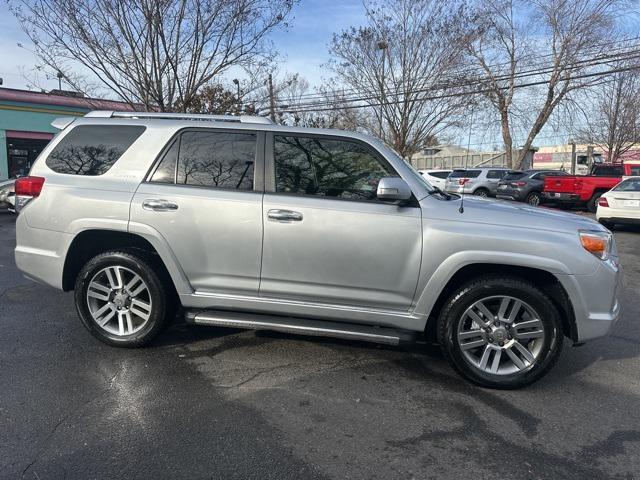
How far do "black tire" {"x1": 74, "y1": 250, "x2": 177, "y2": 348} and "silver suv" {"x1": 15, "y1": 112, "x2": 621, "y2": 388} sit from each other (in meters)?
0.01

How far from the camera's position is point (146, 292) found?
14.2ft

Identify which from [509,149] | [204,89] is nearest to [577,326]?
[204,89]

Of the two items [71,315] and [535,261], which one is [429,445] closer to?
[535,261]

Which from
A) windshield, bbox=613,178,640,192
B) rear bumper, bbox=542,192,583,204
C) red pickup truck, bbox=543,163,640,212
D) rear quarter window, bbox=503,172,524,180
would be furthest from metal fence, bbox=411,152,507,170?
windshield, bbox=613,178,640,192

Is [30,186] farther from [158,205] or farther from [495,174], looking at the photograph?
[495,174]

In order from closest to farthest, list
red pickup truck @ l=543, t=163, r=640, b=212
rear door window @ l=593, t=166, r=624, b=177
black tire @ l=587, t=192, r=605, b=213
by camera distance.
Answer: red pickup truck @ l=543, t=163, r=640, b=212
black tire @ l=587, t=192, r=605, b=213
rear door window @ l=593, t=166, r=624, b=177

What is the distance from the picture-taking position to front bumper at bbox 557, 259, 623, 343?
363cm

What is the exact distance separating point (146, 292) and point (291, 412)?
1763 millimetres

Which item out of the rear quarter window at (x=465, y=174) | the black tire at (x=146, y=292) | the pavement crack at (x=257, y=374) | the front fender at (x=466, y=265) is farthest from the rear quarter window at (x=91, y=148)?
the rear quarter window at (x=465, y=174)

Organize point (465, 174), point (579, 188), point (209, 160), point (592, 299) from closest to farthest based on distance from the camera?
point (592, 299)
point (209, 160)
point (579, 188)
point (465, 174)

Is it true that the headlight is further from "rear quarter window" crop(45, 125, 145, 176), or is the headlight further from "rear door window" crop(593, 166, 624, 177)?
"rear door window" crop(593, 166, 624, 177)

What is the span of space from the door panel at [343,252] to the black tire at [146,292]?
0.94 metres

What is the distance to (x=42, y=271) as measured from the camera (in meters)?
4.39

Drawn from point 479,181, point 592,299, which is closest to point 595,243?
point 592,299
